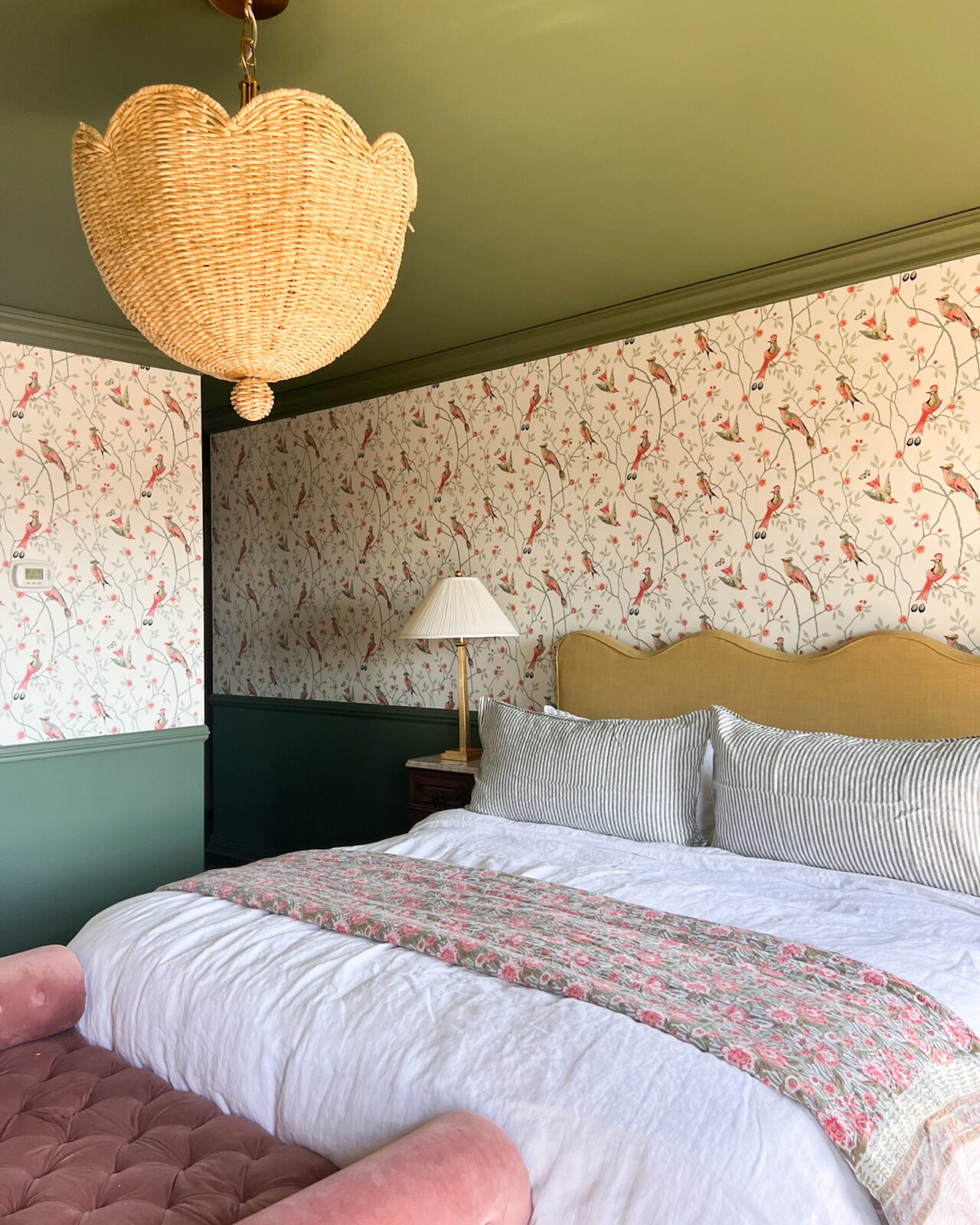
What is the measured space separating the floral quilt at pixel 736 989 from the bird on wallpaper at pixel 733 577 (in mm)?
1494

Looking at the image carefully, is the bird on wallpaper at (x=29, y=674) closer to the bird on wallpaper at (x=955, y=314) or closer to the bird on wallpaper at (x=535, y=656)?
the bird on wallpaper at (x=535, y=656)

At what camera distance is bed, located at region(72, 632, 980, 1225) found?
1.26 m

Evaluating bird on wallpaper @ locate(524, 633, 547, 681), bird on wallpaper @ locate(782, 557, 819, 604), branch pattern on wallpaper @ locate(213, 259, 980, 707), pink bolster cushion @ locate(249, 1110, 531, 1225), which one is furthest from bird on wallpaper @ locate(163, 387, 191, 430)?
pink bolster cushion @ locate(249, 1110, 531, 1225)

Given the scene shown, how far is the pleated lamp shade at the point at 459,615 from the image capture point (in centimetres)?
363

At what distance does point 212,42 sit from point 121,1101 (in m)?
2.09

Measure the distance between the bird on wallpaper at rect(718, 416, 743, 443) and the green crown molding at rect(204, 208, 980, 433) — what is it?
0.40 m

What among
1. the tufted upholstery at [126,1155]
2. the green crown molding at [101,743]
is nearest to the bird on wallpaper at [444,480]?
the green crown molding at [101,743]

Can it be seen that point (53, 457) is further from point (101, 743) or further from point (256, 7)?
point (256, 7)

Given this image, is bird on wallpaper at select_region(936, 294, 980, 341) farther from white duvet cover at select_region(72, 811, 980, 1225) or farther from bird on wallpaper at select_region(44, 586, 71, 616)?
bird on wallpaper at select_region(44, 586, 71, 616)

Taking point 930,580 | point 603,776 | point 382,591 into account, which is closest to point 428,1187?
point 603,776

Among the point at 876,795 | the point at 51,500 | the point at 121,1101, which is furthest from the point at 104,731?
the point at 876,795

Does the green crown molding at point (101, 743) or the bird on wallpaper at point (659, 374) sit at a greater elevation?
the bird on wallpaper at point (659, 374)

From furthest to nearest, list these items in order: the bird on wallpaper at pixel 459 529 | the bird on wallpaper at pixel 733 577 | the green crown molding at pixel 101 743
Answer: the bird on wallpaper at pixel 459 529, the green crown molding at pixel 101 743, the bird on wallpaper at pixel 733 577

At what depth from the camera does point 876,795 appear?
2412mm
